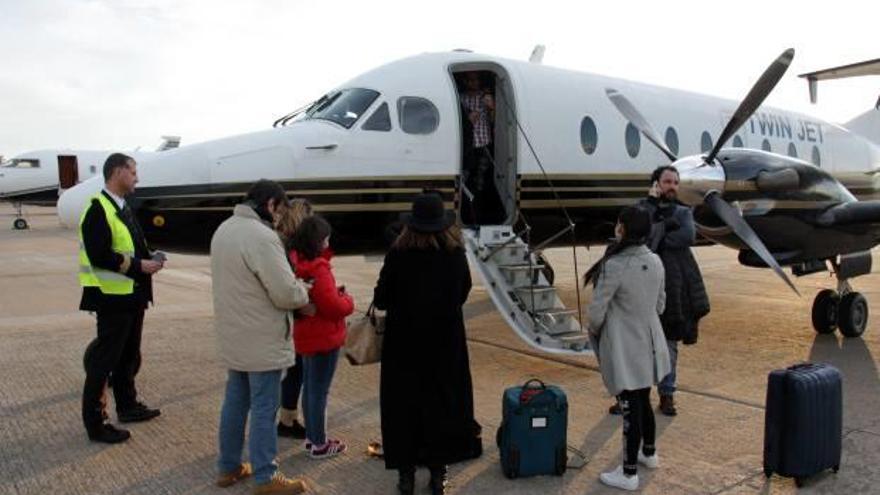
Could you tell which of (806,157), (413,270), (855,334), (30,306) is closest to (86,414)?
(413,270)

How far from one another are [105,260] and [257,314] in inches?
66.5

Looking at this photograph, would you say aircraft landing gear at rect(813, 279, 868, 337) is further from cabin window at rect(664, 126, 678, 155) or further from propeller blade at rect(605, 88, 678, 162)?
cabin window at rect(664, 126, 678, 155)

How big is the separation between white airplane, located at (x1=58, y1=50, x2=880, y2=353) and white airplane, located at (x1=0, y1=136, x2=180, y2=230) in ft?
104

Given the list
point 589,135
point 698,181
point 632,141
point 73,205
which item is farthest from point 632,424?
point 632,141

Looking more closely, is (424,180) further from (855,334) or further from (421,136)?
(855,334)

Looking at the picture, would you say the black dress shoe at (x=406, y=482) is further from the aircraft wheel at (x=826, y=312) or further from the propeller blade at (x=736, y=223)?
the aircraft wheel at (x=826, y=312)

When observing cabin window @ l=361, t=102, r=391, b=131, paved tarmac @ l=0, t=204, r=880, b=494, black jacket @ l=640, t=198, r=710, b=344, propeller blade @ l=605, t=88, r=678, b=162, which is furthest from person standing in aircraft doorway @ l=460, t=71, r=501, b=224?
black jacket @ l=640, t=198, r=710, b=344

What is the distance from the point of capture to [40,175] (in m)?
37.7

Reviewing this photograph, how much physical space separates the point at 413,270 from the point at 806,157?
12.5 metres

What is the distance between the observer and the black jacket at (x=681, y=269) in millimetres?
6000

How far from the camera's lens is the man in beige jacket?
14.5 feet

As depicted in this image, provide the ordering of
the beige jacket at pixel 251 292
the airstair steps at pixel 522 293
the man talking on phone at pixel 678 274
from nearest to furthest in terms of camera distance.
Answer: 1. the beige jacket at pixel 251 292
2. the man talking on phone at pixel 678 274
3. the airstair steps at pixel 522 293

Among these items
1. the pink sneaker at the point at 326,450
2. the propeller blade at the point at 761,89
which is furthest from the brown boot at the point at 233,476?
the propeller blade at the point at 761,89

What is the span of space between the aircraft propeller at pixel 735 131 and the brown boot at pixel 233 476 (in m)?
4.87
